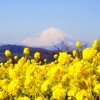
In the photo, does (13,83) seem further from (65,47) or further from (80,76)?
(65,47)

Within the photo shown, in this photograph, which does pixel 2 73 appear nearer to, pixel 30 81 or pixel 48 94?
pixel 48 94

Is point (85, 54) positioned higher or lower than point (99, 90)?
higher

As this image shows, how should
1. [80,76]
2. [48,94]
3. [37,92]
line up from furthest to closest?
1. [48,94]
2. [37,92]
3. [80,76]

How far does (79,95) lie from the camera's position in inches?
209

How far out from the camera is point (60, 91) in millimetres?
5621

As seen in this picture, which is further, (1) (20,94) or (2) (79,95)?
(1) (20,94)

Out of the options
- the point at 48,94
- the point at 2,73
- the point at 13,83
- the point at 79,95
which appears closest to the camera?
the point at 79,95

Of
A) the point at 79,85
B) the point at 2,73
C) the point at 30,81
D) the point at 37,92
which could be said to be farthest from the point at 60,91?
the point at 2,73

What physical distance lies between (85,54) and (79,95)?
85 centimetres

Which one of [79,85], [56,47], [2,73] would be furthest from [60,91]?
[56,47]

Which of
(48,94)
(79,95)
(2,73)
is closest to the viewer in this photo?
(79,95)

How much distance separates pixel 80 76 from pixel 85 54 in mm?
387

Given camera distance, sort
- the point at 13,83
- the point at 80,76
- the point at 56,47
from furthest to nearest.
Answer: the point at 56,47
the point at 13,83
the point at 80,76

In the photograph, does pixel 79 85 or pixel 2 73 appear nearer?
pixel 79 85
